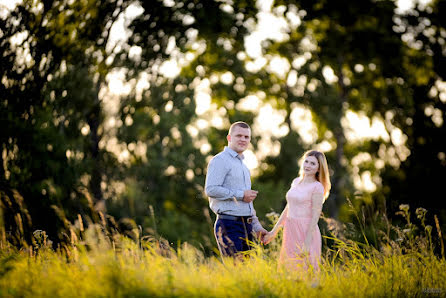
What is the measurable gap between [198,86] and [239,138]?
880 cm

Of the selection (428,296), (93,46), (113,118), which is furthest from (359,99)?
(428,296)

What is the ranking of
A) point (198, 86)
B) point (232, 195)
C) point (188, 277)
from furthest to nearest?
point (198, 86), point (232, 195), point (188, 277)

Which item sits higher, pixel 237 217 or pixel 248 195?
pixel 248 195

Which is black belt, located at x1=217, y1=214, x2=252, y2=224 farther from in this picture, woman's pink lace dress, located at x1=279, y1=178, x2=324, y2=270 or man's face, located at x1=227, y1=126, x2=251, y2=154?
man's face, located at x1=227, y1=126, x2=251, y2=154

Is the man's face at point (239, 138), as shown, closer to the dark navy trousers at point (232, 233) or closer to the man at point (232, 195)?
the man at point (232, 195)

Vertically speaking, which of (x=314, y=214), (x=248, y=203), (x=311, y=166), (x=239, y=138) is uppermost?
(x=239, y=138)

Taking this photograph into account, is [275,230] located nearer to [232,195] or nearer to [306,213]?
[306,213]

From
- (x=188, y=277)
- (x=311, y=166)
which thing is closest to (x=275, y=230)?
(x=311, y=166)

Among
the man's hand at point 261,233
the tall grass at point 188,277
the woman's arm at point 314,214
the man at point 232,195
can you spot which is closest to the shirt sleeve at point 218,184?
the man at point 232,195

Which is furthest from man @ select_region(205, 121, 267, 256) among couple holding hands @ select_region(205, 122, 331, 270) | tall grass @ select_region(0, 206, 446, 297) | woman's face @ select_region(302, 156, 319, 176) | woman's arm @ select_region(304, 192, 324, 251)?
woman's face @ select_region(302, 156, 319, 176)

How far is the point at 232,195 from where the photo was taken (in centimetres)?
512

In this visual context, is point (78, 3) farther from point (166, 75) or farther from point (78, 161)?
point (166, 75)

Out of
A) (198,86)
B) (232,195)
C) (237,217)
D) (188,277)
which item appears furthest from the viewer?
(198,86)

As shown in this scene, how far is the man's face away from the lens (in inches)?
209
